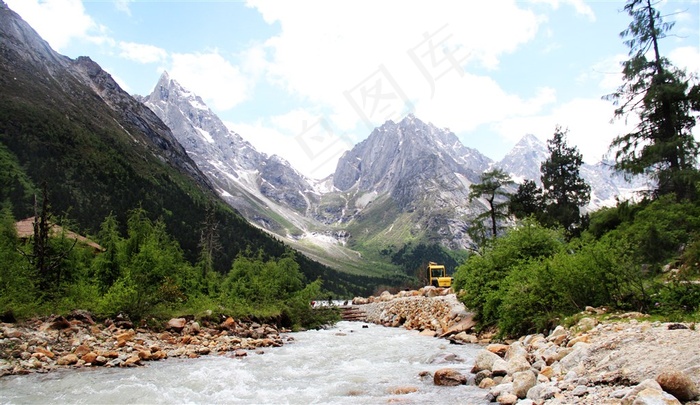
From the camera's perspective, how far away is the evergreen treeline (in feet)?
49.2

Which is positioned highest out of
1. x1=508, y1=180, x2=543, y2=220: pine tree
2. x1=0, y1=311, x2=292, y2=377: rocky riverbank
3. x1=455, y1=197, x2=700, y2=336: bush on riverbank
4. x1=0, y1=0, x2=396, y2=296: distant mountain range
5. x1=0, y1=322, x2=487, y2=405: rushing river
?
x1=0, y1=0, x2=396, y2=296: distant mountain range

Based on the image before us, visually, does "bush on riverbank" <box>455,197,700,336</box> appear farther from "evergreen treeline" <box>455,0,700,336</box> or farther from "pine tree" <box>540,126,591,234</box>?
"pine tree" <box>540,126,591,234</box>

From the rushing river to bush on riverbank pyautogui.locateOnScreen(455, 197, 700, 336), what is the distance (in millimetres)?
3752

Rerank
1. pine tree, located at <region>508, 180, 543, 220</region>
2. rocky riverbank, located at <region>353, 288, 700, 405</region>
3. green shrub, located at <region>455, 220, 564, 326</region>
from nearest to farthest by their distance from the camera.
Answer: rocky riverbank, located at <region>353, 288, 700, 405</region> → green shrub, located at <region>455, 220, 564, 326</region> → pine tree, located at <region>508, 180, 543, 220</region>

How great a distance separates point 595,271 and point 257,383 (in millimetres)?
12350

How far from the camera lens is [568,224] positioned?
133 ft

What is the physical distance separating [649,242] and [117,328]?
2495 cm

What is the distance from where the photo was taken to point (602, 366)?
8609 millimetres

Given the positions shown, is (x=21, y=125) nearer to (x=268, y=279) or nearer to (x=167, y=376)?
(x=268, y=279)

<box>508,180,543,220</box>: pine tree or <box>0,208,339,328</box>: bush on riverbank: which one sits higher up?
<box>508,180,543,220</box>: pine tree

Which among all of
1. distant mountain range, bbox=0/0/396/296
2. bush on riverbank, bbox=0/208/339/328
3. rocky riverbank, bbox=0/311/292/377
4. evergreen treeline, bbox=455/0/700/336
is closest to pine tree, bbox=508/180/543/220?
evergreen treeline, bbox=455/0/700/336

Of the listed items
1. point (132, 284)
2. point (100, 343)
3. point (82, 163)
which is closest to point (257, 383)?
point (100, 343)

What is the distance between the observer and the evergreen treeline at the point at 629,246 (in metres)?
15.0

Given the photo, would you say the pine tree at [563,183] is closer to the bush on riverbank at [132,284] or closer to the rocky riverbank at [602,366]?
the bush on riverbank at [132,284]
